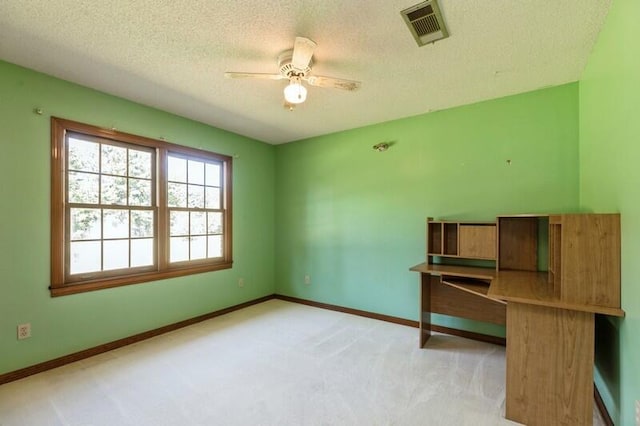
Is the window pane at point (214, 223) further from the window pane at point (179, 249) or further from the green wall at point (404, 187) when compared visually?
the green wall at point (404, 187)

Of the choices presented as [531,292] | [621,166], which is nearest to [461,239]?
[531,292]

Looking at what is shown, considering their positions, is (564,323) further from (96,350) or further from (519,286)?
(96,350)

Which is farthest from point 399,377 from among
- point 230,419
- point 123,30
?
point 123,30

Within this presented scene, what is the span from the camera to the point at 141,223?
10.8 ft

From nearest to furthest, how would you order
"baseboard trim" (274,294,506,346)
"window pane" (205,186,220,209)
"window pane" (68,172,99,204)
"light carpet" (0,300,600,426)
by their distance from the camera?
"light carpet" (0,300,600,426) → "window pane" (68,172,99,204) → "baseboard trim" (274,294,506,346) → "window pane" (205,186,220,209)

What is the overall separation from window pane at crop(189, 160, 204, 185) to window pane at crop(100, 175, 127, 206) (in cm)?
82

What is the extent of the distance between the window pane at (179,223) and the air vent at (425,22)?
318 cm

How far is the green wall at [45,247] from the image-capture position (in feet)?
7.82

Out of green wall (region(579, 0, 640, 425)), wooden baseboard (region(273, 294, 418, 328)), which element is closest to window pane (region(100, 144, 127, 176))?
wooden baseboard (region(273, 294, 418, 328))

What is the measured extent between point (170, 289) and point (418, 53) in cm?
352

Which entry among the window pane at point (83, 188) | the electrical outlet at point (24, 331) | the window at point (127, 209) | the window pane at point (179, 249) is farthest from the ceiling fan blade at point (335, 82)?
the electrical outlet at point (24, 331)

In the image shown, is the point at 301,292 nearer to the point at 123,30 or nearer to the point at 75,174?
the point at 75,174

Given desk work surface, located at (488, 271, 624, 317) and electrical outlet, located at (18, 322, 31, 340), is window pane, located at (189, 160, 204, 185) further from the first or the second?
desk work surface, located at (488, 271, 624, 317)

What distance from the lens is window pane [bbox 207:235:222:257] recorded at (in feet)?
13.3
